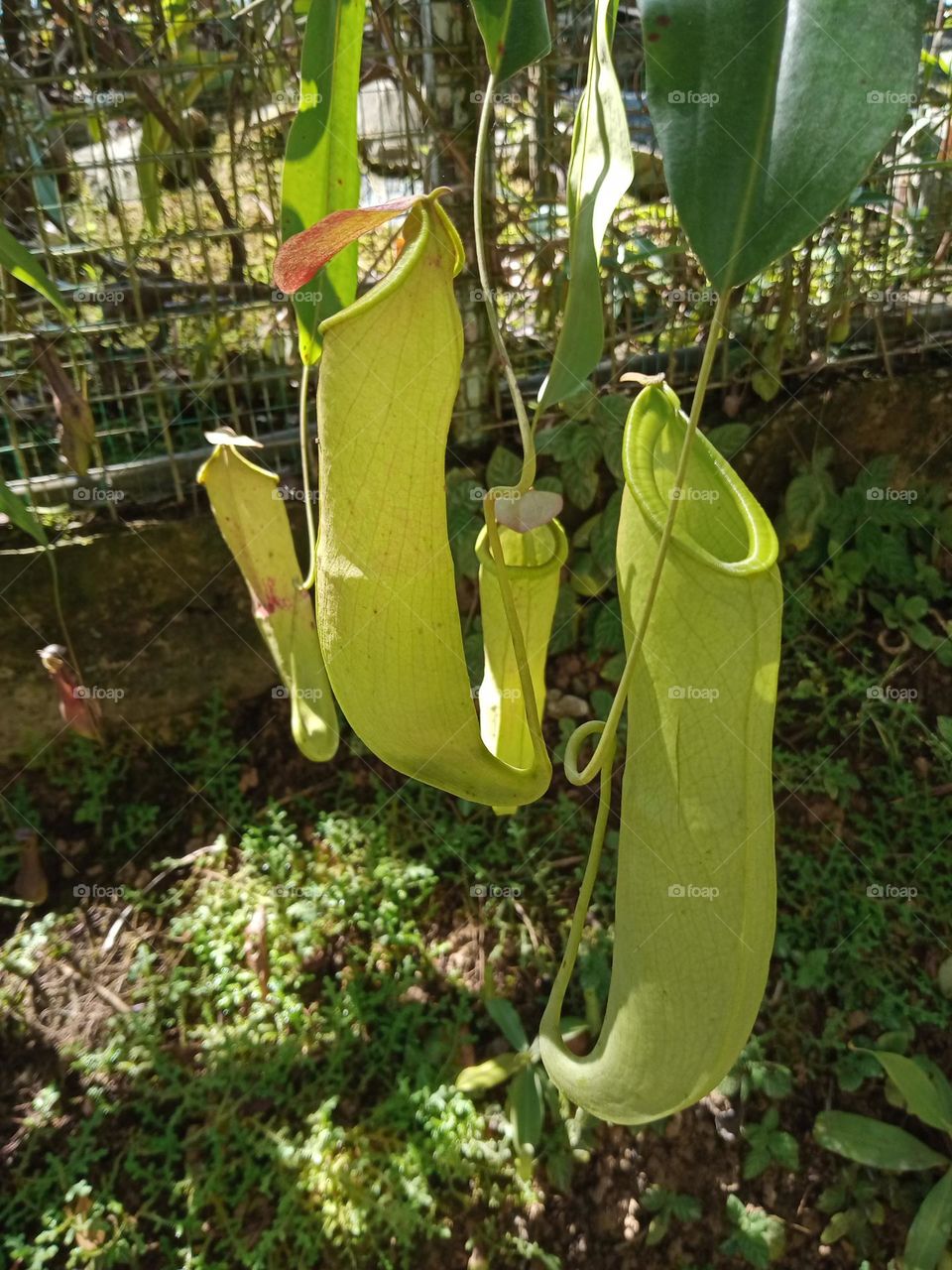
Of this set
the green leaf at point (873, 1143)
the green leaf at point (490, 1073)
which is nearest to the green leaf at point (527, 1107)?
the green leaf at point (490, 1073)

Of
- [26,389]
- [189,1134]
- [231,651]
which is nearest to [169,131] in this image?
[26,389]

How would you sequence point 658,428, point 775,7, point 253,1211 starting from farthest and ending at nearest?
point 253,1211 → point 658,428 → point 775,7

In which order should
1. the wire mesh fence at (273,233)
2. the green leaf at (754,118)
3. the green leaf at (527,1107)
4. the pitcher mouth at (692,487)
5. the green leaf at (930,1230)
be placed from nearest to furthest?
the green leaf at (754,118) → the pitcher mouth at (692,487) → the green leaf at (930,1230) → the green leaf at (527,1107) → the wire mesh fence at (273,233)

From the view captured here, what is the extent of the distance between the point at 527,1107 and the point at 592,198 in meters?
1.12

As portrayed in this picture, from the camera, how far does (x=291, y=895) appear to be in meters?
1.45

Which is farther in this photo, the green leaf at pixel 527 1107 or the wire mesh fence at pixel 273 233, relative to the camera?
the wire mesh fence at pixel 273 233

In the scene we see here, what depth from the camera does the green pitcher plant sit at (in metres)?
0.43

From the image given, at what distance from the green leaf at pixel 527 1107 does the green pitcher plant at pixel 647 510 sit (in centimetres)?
53

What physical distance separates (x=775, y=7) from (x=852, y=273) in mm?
1428

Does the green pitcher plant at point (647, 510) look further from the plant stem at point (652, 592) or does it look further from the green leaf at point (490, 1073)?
the green leaf at point (490, 1073)

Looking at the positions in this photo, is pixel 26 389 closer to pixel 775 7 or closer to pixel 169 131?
pixel 169 131

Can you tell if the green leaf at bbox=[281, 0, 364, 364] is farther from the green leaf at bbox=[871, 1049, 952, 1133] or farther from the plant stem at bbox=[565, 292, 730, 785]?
the green leaf at bbox=[871, 1049, 952, 1133]

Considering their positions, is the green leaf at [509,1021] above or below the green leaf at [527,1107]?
above

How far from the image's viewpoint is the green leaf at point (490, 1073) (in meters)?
1.20
